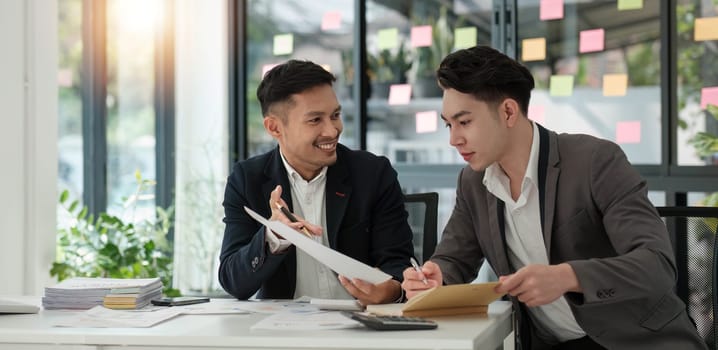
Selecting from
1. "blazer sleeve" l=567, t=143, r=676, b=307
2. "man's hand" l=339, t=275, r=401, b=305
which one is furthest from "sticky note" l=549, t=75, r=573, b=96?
"man's hand" l=339, t=275, r=401, b=305

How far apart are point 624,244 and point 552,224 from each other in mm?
193

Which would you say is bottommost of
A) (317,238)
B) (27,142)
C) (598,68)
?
(317,238)

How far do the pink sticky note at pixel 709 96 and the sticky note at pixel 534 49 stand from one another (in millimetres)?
790

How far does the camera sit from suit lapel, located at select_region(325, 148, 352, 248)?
2.78m

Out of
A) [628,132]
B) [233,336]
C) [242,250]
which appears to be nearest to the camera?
[233,336]

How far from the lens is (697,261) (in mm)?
2479

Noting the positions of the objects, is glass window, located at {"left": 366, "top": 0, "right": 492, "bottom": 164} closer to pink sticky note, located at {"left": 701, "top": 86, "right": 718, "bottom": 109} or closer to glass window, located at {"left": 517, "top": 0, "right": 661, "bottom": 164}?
glass window, located at {"left": 517, "top": 0, "right": 661, "bottom": 164}

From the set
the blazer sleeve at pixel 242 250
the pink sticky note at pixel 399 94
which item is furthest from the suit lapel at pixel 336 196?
the pink sticky note at pixel 399 94

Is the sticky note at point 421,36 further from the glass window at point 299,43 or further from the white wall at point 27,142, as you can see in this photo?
the white wall at point 27,142

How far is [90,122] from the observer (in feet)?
16.7

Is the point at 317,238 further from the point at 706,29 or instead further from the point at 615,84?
the point at 706,29

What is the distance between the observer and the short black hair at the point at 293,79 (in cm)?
288

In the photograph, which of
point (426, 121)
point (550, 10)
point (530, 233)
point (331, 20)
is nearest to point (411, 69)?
point (426, 121)

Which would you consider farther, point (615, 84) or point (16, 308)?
point (615, 84)
